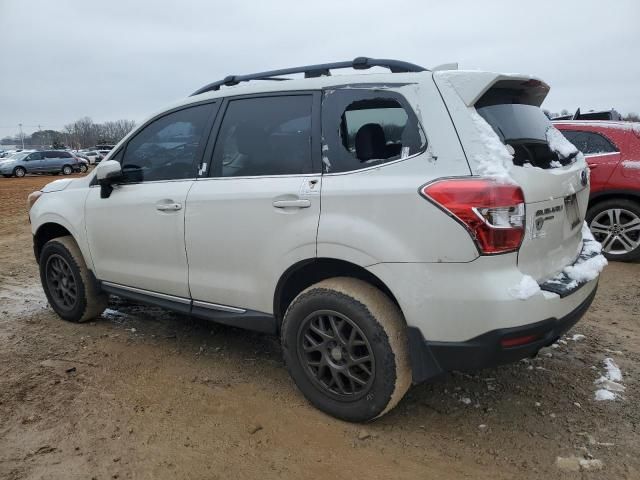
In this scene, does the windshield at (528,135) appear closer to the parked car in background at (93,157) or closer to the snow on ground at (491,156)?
the snow on ground at (491,156)

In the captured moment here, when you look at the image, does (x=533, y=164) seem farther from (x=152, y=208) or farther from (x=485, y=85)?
(x=152, y=208)

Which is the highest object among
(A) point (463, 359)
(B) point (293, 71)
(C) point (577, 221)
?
(B) point (293, 71)

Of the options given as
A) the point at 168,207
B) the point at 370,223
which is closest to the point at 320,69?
the point at 370,223

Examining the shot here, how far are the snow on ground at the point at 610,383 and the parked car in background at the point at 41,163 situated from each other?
3419cm

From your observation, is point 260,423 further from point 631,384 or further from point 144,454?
point 631,384

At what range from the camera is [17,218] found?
1141 centimetres

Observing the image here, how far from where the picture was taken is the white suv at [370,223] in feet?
7.73

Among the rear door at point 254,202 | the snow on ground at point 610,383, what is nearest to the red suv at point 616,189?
the snow on ground at point 610,383

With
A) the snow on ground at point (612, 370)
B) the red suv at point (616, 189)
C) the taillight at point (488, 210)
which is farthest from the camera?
the red suv at point (616, 189)

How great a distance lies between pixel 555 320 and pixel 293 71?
2078 millimetres

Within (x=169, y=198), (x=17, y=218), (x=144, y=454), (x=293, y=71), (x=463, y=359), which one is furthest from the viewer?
(x=17, y=218)

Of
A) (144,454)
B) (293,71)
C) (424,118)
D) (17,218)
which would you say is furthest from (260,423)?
(17,218)

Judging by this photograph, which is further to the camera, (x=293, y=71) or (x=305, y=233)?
(x=293, y=71)

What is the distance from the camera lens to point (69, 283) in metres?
4.46
